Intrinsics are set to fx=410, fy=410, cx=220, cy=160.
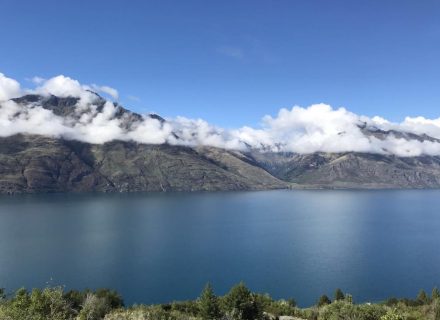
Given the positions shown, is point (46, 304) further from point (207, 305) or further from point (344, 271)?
point (344, 271)

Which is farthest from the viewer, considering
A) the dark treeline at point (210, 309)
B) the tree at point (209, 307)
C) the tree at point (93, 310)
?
the tree at point (209, 307)

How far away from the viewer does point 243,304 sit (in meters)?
67.9

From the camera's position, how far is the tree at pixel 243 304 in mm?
67938

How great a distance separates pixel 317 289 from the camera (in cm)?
14238

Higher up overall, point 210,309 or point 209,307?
point 209,307

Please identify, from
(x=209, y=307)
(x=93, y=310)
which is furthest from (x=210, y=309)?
(x=93, y=310)

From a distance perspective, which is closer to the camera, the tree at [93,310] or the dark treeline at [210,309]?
the dark treeline at [210,309]

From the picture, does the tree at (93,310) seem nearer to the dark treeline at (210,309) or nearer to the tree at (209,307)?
the dark treeline at (210,309)

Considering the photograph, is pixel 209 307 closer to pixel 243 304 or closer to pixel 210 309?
pixel 210 309

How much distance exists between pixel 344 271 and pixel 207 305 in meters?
111

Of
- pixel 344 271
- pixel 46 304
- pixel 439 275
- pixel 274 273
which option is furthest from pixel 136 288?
pixel 439 275

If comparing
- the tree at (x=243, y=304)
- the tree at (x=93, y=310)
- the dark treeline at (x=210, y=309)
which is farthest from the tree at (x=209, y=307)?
the tree at (x=93, y=310)

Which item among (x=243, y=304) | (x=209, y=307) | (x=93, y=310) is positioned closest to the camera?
(x=93, y=310)

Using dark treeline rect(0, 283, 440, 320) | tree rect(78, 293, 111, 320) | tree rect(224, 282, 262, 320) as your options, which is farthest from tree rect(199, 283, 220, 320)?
tree rect(78, 293, 111, 320)
